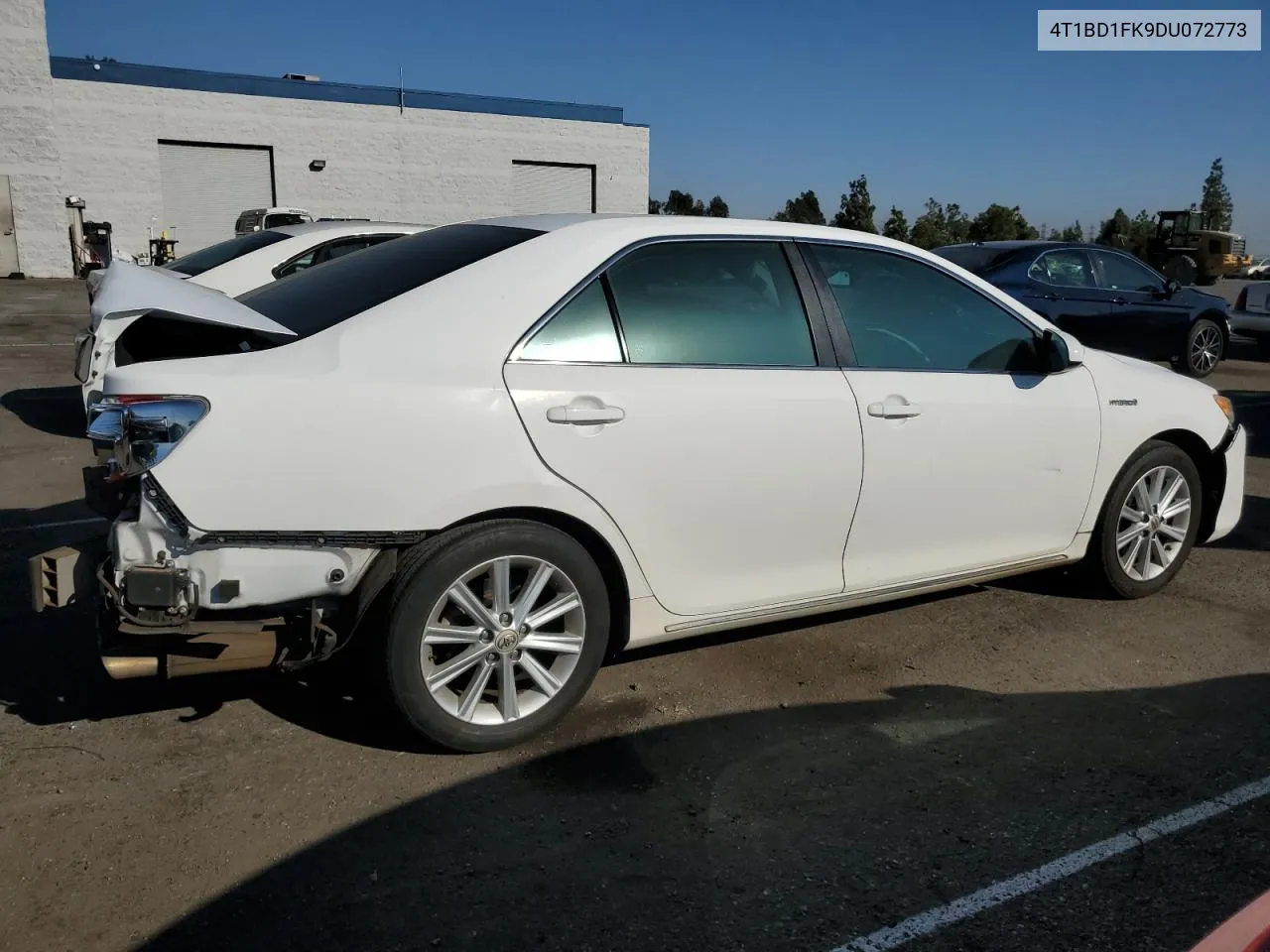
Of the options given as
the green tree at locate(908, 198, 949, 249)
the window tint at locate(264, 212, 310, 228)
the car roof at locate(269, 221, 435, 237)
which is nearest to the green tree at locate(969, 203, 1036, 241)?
the green tree at locate(908, 198, 949, 249)

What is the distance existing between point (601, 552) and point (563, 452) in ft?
1.30

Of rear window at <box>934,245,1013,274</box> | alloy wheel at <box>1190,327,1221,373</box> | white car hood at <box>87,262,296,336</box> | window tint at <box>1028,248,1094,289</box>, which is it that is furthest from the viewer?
alloy wheel at <box>1190,327,1221,373</box>

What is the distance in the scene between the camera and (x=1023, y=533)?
458 cm

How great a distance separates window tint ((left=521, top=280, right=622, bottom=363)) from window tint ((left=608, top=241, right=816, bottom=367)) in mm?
62

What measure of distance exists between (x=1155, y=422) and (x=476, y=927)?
3.76 meters

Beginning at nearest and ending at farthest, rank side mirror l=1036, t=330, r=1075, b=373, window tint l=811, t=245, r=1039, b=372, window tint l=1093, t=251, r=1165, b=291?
window tint l=811, t=245, r=1039, b=372 < side mirror l=1036, t=330, r=1075, b=373 < window tint l=1093, t=251, r=1165, b=291

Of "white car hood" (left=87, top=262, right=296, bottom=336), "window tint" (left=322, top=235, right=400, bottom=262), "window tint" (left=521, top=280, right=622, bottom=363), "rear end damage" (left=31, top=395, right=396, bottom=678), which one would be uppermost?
"window tint" (left=322, top=235, right=400, bottom=262)

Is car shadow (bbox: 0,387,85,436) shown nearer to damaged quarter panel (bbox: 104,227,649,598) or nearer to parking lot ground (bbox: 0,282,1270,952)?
parking lot ground (bbox: 0,282,1270,952)

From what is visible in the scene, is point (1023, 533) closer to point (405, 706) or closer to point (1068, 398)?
point (1068, 398)

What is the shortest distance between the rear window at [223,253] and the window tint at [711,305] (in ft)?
19.4

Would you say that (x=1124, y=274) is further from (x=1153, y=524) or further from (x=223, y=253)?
→ (x=223, y=253)

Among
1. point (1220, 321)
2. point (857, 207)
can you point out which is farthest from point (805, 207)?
point (1220, 321)

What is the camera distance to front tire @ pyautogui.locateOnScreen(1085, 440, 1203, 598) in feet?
16.0

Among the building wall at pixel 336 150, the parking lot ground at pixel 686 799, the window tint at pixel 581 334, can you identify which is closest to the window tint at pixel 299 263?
the parking lot ground at pixel 686 799
